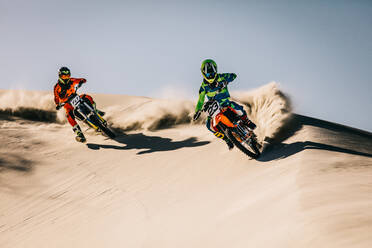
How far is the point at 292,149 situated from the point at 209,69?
2188 millimetres

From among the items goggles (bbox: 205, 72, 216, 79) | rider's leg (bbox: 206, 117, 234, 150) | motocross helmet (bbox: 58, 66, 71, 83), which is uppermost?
goggles (bbox: 205, 72, 216, 79)

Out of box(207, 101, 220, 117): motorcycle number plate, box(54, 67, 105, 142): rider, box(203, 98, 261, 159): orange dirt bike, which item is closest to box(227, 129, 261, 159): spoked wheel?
A: box(203, 98, 261, 159): orange dirt bike

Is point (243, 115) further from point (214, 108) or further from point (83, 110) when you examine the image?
point (83, 110)

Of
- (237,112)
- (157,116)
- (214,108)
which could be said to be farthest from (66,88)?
(237,112)

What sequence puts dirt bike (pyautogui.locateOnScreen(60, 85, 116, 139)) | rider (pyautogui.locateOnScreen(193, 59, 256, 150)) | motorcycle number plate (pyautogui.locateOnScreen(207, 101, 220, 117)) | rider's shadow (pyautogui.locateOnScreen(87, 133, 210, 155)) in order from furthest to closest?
dirt bike (pyautogui.locateOnScreen(60, 85, 116, 139)) < rider's shadow (pyautogui.locateOnScreen(87, 133, 210, 155)) < rider (pyautogui.locateOnScreen(193, 59, 256, 150)) < motorcycle number plate (pyautogui.locateOnScreen(207, 101, 220, 117))

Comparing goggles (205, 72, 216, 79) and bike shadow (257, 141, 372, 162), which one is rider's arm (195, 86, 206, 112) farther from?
bike shadow (257, 141, 372, 162)

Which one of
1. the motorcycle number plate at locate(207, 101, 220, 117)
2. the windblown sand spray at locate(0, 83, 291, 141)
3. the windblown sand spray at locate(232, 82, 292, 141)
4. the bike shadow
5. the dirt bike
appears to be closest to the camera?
the bike shadow

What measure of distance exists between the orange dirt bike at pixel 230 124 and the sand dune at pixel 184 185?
0.44 m

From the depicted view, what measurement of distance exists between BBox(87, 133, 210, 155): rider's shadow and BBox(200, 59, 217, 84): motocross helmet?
90.4 inches

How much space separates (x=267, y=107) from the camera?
8984mm

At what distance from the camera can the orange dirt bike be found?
7.28 metres

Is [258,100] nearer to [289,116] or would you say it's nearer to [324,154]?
[289,116]

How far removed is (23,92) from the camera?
15164 mm

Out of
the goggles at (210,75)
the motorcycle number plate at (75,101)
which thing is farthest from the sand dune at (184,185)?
the goggles at (210,75)
